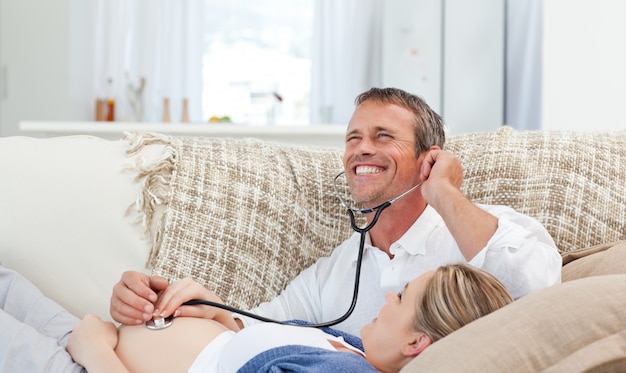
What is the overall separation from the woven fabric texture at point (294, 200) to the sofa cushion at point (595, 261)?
93 mm

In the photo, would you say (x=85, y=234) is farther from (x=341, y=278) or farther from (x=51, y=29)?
(x=51, y=29)

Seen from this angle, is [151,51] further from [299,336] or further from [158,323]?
[299,336]

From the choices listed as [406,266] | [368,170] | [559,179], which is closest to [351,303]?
[406,266]

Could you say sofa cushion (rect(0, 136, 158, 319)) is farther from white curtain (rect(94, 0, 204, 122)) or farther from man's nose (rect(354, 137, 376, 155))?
white curtain (rect(94, 0, 204, 122))

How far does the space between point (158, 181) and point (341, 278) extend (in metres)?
0.50

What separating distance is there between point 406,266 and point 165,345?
56cm

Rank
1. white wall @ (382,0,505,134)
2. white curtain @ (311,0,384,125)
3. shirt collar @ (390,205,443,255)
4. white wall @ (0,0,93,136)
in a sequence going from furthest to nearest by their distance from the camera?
white curtain @ (311,0,384,125) → white wall @ (382,0,505,134) → white wall @ (0,0,93,136) → shirt collar @ (390,205,443,255)

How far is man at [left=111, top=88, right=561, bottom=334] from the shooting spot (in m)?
1.55

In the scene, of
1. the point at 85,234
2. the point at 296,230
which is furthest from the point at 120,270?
the point at 296,230

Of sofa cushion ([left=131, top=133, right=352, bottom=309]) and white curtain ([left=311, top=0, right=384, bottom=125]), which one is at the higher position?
white curtain ([left=311, top=0, right=384, bottom=125])

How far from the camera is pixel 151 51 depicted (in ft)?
18.0

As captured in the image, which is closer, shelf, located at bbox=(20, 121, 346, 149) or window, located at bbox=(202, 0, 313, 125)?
shelf, located at bbox=(20, 121, 346, 149)

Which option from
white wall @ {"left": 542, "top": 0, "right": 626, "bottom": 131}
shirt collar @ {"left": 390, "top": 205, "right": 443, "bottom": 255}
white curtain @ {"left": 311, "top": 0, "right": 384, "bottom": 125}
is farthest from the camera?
white curtain @ {"left": 311, "top": 0, "right": 384, "bottom": 125}

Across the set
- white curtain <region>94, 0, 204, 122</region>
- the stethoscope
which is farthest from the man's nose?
white curtain <region>94, 0, 204, 122</region>
